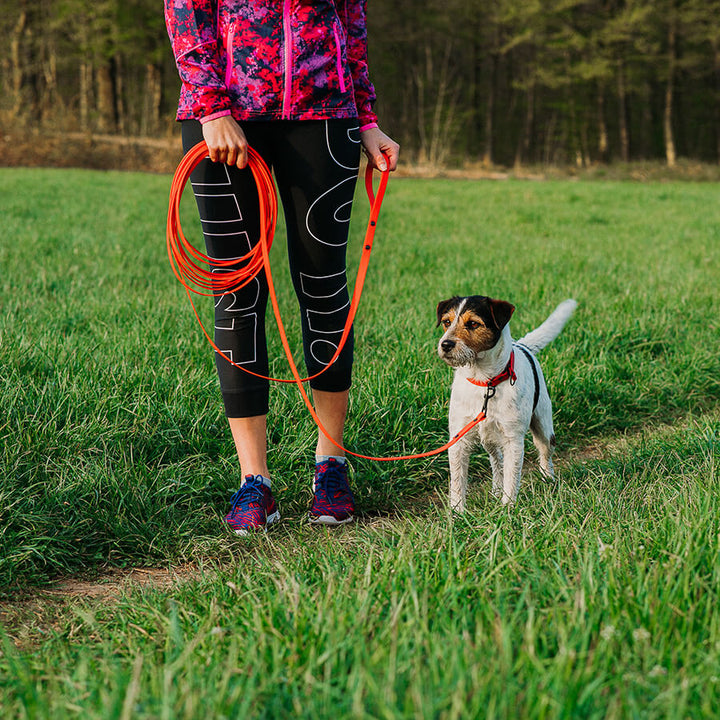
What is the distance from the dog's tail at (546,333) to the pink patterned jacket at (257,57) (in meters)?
1.56

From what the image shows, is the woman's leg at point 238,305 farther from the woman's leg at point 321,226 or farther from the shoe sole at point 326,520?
the shoe sole at point 326,520

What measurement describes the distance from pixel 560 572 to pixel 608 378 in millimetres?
2716

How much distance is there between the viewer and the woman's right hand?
243cm

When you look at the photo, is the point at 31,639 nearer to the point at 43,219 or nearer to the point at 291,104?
the point at 291,104

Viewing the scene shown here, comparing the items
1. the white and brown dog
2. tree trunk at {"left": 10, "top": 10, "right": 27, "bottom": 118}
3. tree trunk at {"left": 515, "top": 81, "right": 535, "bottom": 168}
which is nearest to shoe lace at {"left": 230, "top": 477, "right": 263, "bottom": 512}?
the white and brown dog

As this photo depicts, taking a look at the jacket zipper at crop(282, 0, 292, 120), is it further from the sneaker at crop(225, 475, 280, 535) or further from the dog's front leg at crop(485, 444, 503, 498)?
the dog's front leg at crop(485, 444, 503, 498)

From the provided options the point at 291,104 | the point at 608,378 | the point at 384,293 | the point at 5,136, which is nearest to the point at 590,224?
the point at 384,293

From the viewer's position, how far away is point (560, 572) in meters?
1.83

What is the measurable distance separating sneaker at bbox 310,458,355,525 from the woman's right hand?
49.5 inches

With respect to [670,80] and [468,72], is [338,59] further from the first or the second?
[468,72]

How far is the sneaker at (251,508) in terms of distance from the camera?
274cm

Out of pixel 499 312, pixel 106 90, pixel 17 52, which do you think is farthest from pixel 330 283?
pixel 106 90

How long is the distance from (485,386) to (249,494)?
3.34ft

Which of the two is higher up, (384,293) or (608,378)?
(384,293)
